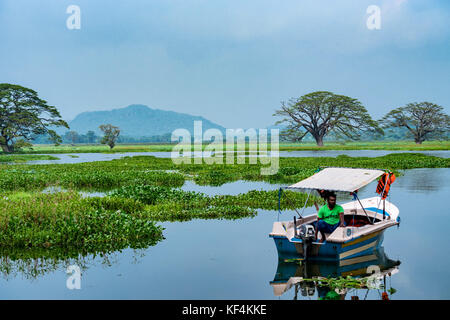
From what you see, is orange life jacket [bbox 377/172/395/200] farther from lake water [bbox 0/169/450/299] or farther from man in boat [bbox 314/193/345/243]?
man in boat [bbox 314/193/345/243]

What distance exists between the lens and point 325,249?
11141mm

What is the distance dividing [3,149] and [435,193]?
65277mm

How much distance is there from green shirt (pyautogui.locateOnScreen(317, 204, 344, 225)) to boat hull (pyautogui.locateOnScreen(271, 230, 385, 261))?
3.43 ft

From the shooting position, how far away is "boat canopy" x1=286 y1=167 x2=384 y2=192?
41.4ft

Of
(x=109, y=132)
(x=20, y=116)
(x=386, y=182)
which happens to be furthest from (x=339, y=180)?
(x=109, y=132)

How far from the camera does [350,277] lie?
33.2 feet

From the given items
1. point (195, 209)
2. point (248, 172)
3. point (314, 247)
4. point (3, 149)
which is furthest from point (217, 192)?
point (3, 149)

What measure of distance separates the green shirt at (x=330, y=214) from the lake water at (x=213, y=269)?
72.4 inches

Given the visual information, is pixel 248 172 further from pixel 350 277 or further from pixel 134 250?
pixel 350 277

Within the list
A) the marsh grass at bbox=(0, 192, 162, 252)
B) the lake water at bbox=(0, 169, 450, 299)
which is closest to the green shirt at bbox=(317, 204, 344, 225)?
the lake water at bbox=(0, 169, 450, 299)

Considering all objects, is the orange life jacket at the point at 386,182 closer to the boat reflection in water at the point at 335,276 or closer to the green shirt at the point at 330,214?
the green shirt at the point at 330,214

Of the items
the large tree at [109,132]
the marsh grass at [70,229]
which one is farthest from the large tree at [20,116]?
the marsh grass at [70,229]

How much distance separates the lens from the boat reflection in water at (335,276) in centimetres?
978

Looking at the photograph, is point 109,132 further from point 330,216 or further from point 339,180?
point 330,216
